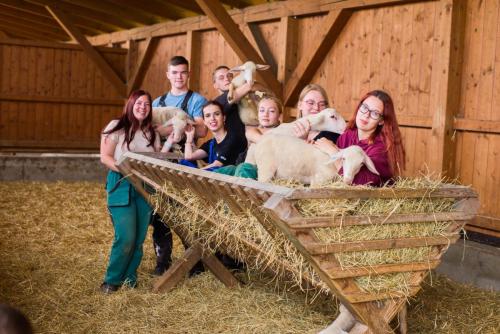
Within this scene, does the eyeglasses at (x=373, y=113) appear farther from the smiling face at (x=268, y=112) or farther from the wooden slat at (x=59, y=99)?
the wooden slat at (x=59, y=99)

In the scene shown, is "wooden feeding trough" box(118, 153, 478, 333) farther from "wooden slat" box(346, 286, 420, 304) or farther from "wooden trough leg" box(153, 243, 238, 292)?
"wooden trough leg" box(153, 243, 238, 292)

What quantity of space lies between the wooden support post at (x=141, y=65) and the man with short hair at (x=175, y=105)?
8582 millimetres

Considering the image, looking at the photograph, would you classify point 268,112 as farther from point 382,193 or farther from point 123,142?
point 382,193

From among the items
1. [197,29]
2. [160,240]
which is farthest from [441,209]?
[197,29]

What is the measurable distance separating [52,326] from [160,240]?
5.23 feet

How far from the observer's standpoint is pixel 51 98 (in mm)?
14078

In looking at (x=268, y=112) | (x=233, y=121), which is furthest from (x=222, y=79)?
(x=268, y=112)

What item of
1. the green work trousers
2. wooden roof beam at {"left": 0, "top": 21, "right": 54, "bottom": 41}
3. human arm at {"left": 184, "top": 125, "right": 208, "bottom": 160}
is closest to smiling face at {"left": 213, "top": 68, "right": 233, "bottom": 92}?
human arm at {"left": 184, "top": 125, "right": 208, "bottom": 160}

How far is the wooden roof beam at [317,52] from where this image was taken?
851 cm

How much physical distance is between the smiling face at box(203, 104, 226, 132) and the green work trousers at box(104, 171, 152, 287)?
Answer: 0.85 m

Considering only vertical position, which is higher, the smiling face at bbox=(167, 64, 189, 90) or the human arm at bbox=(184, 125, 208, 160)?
the smiling face at bbox=(167, 64, 189, 90)

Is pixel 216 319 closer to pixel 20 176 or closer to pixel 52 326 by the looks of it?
pixel 52 326

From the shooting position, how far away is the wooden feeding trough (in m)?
3.18

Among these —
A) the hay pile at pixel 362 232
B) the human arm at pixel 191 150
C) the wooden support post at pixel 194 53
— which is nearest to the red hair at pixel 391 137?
the hay pile at pixel 362 232
